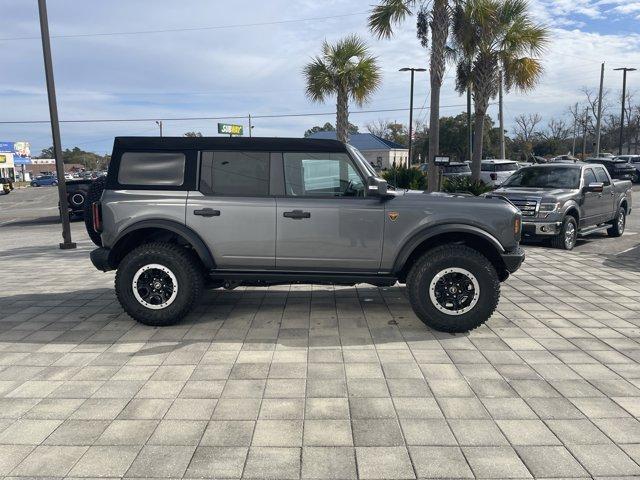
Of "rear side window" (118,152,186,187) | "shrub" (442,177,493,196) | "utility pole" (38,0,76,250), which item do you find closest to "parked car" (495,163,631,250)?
"shrub" (442,177,493,196)

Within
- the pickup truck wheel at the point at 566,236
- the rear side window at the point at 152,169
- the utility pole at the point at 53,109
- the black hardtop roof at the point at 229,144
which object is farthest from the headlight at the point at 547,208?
the utility pole at the point at 53,109

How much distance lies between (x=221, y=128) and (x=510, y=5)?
22248 millimetres

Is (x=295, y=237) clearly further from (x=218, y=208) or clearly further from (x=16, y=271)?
(x=16, y=271)

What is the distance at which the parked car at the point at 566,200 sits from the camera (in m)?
9.95

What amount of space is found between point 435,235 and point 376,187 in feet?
2.56

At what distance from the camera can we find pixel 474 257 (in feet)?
16.7

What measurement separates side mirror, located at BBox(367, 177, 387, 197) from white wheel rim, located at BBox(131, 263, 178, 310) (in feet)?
7.35

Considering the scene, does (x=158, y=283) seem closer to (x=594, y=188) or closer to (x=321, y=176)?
(x=321, y=176)

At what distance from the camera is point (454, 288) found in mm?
5160

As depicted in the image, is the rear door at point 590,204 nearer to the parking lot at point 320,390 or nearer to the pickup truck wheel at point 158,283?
the parking lot at point 320,390

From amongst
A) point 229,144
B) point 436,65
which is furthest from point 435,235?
point 436,65

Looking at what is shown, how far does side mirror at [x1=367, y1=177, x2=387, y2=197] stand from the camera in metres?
5.03

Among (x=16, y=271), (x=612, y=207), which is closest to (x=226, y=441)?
(x=16, y=271)

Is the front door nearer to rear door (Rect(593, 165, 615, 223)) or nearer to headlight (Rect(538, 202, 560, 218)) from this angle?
headlight (Rect(538, 202, 560, 218))
